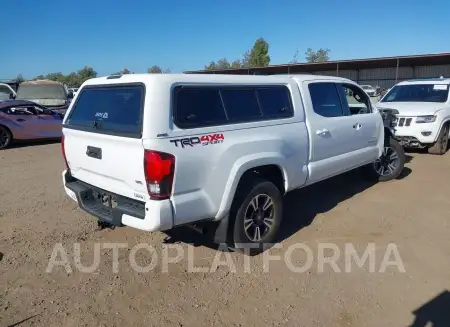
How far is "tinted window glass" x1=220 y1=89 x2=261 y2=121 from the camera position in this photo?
367cm

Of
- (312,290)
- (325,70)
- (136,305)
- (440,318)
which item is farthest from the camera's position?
(325,70)

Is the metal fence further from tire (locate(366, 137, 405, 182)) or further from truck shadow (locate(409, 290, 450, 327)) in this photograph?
truck shadow (locate(409, 290, 450, 327))

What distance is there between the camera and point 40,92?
1423cm

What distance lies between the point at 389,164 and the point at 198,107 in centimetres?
475

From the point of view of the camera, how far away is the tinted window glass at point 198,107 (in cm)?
325

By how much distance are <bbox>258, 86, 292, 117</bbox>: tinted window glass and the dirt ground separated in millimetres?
1506

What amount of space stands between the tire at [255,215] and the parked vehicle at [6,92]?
14958 mm

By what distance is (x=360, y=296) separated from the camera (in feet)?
10.6

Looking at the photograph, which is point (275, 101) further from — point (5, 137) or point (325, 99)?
point (5, 137)

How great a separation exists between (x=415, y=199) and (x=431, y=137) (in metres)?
3.66

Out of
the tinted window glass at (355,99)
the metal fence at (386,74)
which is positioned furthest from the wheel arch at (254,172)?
the metal fence at (386,74)

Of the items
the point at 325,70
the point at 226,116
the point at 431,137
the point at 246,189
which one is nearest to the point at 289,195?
the point at 246,189

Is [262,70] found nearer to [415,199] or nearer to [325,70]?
[325,70]

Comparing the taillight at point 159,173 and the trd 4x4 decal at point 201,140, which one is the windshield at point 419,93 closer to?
the trd 4x4 decal at point 201,140
